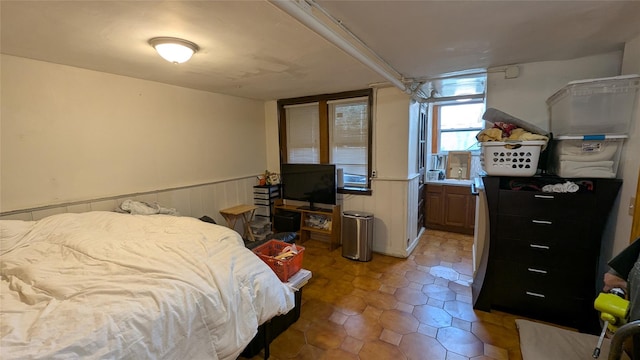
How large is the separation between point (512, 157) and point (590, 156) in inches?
18.5

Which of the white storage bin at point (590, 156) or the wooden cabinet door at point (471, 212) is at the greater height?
the white storage bin at point (590, 156)

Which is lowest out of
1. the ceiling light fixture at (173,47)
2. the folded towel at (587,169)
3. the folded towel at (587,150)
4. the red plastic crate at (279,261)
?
the red plastic crate at (279,261)

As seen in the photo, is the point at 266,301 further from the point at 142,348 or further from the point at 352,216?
the point at 352,216

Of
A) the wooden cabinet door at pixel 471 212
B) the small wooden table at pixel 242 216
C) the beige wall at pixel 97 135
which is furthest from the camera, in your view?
the wooden cabinet door at pixel 471 212

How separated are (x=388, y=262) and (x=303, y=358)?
6.04 feet

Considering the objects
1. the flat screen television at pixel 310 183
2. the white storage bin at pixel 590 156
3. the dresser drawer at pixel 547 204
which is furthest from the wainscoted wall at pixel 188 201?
the white storage bin at pixel 590 156

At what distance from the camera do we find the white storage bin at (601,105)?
5.92ft

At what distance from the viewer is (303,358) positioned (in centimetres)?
192

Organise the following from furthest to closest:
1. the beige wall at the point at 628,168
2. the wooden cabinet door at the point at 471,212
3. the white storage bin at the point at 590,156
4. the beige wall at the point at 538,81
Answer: the wooden cabinet door at the point at 471,212 < the beige wall at the point at 538,81 < the white storage bin at the point at 590,156 < the beige wall at the point at 628,168

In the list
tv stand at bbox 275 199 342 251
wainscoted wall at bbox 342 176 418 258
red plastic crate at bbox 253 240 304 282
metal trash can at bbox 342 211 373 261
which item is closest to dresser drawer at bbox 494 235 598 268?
wainscoted wall at bbox 342 176 418 258

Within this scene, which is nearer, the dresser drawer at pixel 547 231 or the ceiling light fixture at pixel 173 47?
the ceiling light fixture at pixel 173 47

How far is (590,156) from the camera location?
1.94 m

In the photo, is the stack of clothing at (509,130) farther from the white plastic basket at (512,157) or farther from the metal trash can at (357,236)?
the metal trash can at (357,236)

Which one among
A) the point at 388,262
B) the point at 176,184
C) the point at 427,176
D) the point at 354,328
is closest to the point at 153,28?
the point at 176,184
